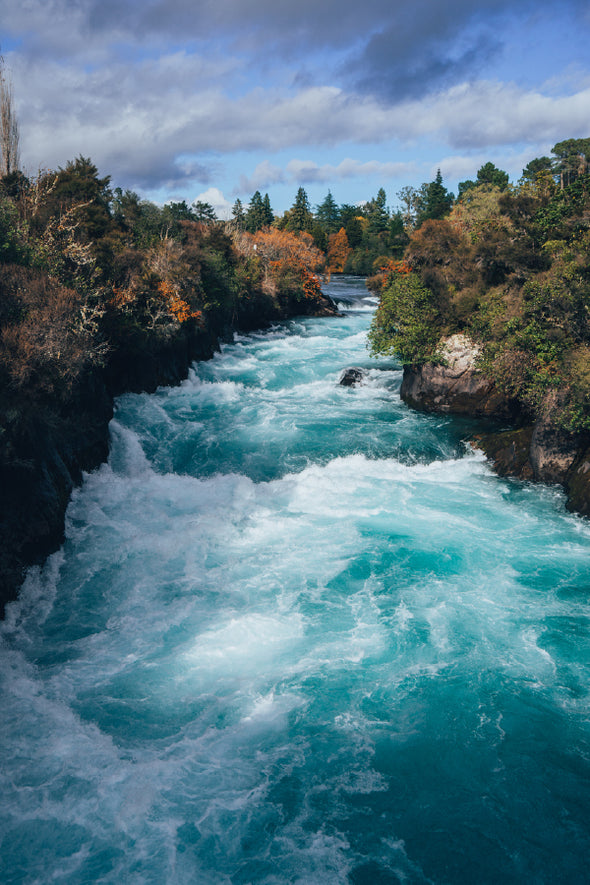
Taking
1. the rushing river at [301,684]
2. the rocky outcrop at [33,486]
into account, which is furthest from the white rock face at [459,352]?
the rocky outcrop at [33,486]

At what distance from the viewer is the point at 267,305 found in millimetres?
43125

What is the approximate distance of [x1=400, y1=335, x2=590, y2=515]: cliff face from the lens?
613 inches

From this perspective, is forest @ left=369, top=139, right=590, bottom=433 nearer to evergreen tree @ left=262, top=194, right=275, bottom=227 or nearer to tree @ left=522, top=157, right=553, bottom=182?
tree @ left=522, top=157, right=553, bottom=182

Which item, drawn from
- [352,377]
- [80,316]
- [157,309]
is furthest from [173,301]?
[352,377]

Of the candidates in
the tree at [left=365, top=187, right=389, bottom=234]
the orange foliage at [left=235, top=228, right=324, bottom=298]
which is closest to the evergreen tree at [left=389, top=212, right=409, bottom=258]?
the tree at [left=365, top=187, right=389, bottom=234]

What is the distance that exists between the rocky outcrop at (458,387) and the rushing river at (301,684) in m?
4.08

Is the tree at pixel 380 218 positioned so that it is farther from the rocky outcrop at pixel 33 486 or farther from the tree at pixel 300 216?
the rocky outcrop at pixel 33 486

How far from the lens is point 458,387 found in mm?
21250

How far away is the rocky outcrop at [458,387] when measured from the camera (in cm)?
2042

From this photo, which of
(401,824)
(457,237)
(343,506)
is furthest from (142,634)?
(457,237)

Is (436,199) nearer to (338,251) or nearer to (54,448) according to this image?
(338,251)

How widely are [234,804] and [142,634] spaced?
389cm

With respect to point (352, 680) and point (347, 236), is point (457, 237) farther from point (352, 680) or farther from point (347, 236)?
point (347, 236)

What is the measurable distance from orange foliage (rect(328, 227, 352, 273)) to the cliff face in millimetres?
67069
